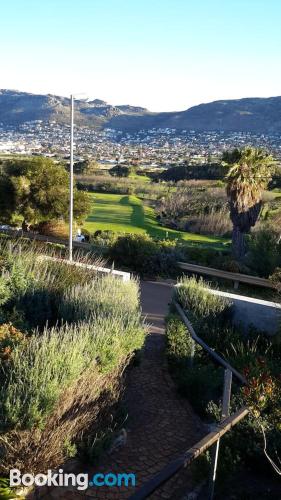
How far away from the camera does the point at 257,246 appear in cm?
1792

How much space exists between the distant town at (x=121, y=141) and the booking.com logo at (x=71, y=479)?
95453 millimetres

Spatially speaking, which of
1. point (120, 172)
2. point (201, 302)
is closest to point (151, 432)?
point (201, 302)

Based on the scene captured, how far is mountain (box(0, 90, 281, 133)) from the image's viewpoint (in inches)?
5236

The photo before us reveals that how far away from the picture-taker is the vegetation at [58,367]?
476 centimetres

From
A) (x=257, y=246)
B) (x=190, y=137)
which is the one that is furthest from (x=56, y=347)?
(x=190, y=137)

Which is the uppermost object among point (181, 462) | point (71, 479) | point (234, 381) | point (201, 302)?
point (181, 462)

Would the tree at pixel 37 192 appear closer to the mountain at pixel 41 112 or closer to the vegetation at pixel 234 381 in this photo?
the vegetation at pixel 234 381

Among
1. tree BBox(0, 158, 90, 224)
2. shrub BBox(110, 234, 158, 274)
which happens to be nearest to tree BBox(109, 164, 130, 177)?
tree BBox(0, 158, 90, 224)

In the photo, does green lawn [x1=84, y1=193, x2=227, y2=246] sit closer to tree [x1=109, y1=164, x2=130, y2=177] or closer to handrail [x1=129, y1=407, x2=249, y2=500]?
tree [x1=109, y1=164, x2=130, y2=177]

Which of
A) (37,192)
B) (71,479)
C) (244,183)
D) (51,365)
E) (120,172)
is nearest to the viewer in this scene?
(71,479)

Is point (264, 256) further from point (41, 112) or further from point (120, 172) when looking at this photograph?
point (41, 112)

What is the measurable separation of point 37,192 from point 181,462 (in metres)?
19.0

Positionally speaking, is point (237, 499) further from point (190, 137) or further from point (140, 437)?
point (190, 137)

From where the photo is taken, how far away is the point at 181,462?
3320 millimetres
